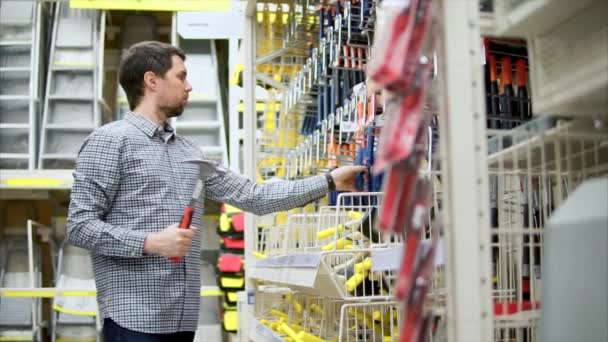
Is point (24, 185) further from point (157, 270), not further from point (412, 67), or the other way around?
point (412, 67)

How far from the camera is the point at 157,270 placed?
254 cm

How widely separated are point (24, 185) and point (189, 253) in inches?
115

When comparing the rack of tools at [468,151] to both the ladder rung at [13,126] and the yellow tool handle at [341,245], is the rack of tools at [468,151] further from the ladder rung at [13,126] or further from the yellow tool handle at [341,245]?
the ladder rung at [13,126]

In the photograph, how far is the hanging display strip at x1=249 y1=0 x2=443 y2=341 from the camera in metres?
1.36

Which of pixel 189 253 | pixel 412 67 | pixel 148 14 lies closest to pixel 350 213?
pixel 189 253

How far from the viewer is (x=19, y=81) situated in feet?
18.3

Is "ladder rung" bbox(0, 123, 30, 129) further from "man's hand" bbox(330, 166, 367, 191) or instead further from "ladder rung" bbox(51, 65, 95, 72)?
"man's hand" bbox(330, 166, 367, 191)

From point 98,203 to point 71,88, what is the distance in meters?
3.25

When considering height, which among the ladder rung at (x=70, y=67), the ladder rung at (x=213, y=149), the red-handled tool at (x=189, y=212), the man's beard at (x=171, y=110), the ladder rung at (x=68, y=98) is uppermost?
the ladder rung at (x=70, y=67)

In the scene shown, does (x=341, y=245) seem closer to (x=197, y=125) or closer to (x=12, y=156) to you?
(x=197, y=125)

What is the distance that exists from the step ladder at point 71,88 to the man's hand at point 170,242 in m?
3.14

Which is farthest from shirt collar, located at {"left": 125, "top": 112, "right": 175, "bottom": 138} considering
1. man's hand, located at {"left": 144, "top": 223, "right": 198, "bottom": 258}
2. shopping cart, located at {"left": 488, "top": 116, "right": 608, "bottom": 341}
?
shopping cart, located at {"left": 488, "top": 116, "right": 608, "bottom": 341}

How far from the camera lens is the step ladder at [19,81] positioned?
17.6 ft

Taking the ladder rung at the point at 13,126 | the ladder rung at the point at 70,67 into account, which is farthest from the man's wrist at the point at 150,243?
the ladder rung at the point at 70,67
